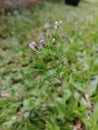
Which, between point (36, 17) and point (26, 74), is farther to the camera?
point (36, 17)

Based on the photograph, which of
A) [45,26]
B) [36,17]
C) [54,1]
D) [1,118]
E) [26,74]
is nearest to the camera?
[1,118]

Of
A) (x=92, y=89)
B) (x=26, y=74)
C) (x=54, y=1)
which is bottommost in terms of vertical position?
(x=54, y=1)

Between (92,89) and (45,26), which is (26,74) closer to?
(92,89)

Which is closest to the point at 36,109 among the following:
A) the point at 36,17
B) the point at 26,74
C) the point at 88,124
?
the point at 88,124

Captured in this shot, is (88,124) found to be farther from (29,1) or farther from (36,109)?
(29,1)

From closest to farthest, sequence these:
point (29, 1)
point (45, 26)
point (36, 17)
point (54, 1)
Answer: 1. point (45, 26)
2. point (36, 17)
3. point (29, 1)
4. point (54, 1)

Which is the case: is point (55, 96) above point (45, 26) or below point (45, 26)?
above
